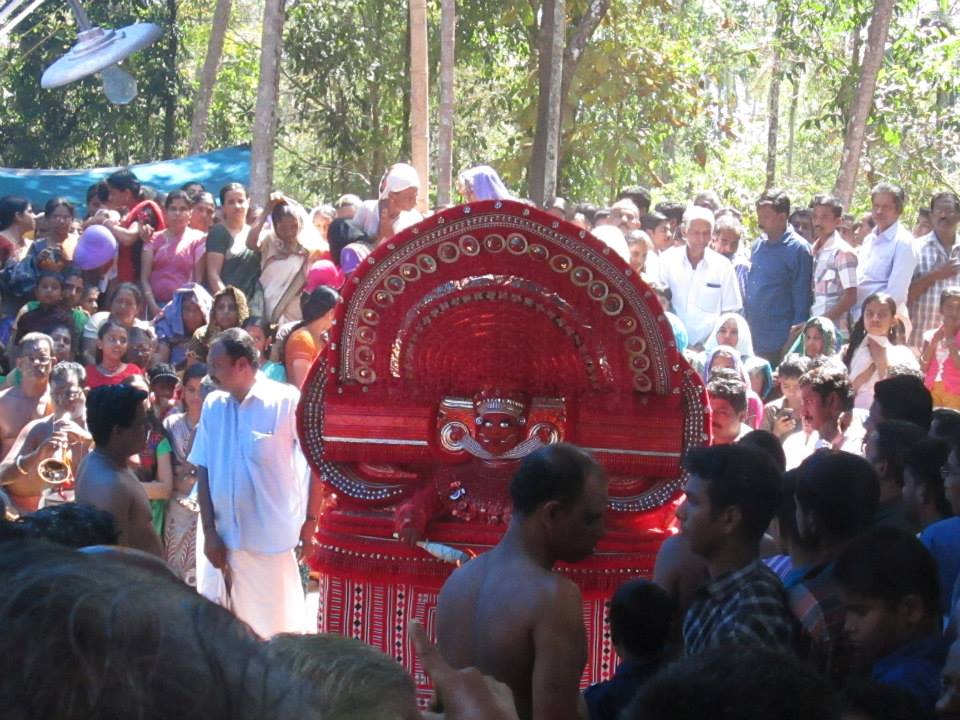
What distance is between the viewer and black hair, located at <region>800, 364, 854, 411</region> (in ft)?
19.5

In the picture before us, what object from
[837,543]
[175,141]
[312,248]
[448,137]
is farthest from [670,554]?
[175,141]

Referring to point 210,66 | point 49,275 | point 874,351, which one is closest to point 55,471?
point 49,275

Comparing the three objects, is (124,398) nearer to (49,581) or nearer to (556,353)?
(556,353)

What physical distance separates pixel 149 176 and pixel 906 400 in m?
9.91

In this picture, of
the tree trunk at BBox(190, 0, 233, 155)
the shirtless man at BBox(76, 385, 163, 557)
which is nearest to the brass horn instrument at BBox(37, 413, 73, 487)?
the shirtless man at BBox(76, 385, 163, 557)

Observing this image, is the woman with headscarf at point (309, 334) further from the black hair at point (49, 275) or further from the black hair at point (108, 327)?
the black hair at point (49, 275)

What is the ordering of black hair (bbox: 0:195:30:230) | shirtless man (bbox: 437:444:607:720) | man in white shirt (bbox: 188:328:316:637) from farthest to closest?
black hair (bbox: 0:195:30:230), man in white shirt (bbox: 188:328:316:637), shirtless man (bbox: 437:444:607:720)

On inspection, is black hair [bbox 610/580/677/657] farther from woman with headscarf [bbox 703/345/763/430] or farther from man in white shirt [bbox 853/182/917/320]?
man in white shirt [bbox 853/182/917/320]

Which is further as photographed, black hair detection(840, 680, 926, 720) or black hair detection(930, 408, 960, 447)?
black hair detection(930, 408, 960, 447)

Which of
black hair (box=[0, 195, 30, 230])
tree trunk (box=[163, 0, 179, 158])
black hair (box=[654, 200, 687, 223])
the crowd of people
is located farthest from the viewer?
tree trunk (box=[163, 0, 179, 158])

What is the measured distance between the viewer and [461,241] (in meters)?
4.95

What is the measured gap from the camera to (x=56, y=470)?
6207 millimetres

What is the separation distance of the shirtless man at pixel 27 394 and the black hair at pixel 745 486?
463 cm

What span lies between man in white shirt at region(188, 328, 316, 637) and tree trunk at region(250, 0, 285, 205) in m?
6.94
